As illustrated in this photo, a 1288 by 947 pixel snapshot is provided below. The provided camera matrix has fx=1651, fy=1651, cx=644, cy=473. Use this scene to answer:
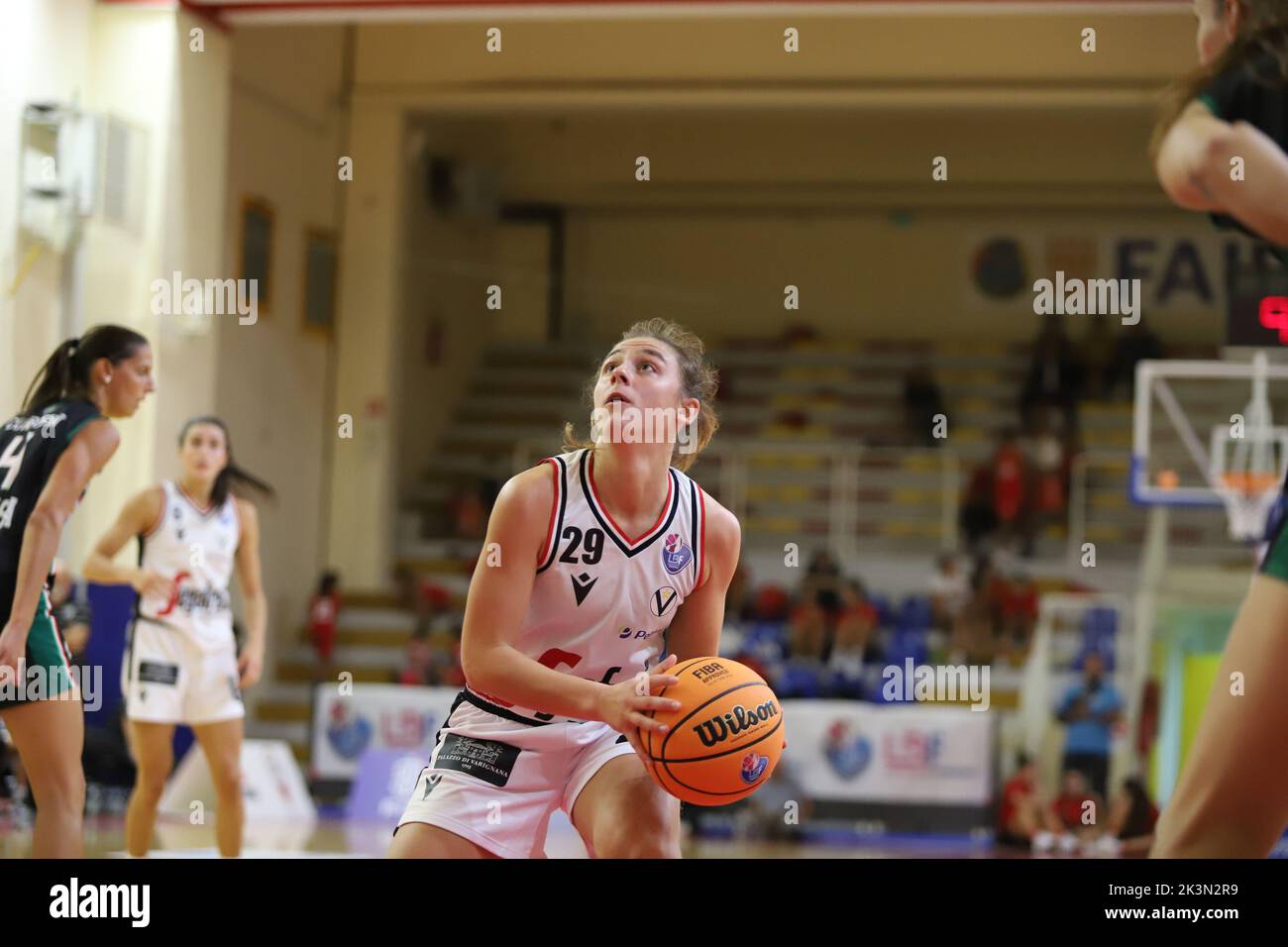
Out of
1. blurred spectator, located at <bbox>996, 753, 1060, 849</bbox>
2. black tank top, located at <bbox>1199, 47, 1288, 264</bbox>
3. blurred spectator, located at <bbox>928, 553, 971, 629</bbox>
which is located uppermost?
black tank top, located at <bbox>1199, 47, 1288, 264</bbox>

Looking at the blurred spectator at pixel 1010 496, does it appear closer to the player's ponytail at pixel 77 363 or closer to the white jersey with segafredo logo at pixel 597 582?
the player's ponytail at pixel 77 363

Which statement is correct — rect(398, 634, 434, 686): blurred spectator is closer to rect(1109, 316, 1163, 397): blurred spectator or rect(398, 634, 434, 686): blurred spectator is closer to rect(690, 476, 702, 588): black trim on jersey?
rect(1109, 316, 1163, 397): blurred spectator

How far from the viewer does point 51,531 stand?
15.7 feet

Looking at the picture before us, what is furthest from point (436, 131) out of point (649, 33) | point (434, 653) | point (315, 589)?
point (434, 653)

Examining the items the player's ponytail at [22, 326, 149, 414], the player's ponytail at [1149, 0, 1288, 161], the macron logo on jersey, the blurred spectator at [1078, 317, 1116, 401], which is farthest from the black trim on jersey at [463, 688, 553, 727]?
the blurred spectator at [1078, 317, 1116, 401]

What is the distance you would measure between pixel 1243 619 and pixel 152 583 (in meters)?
5.17

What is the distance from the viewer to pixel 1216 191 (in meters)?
3.00

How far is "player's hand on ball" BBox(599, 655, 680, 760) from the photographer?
367 cm

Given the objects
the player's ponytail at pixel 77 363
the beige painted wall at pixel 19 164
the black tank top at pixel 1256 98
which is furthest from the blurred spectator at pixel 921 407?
the black tank top at pixel 1256 98

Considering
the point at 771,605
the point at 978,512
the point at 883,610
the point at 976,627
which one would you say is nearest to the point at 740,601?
the point at 771,605

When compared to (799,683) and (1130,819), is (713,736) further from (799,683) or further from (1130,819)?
(799,683)

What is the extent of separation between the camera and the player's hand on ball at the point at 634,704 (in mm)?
3672

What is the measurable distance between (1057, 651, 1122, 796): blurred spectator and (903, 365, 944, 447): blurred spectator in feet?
19.5

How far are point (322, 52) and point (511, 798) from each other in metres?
14.2
